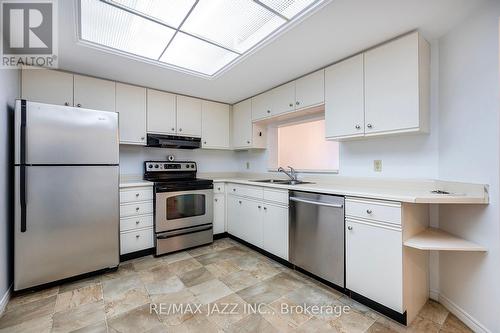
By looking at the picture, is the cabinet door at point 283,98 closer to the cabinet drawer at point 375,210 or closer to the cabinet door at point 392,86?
the cabinet door at point 392,86

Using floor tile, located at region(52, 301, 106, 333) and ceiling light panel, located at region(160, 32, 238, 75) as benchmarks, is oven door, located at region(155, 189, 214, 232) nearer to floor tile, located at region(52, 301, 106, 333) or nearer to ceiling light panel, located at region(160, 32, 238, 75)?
floor tile, located at region(52, 301, 106, 333)

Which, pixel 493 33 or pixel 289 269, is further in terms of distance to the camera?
pixel 289 269

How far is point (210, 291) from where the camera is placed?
1.98 m

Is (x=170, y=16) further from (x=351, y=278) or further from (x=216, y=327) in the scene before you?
(x=351, y=278)

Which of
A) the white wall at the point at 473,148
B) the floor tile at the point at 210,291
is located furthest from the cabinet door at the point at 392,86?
the floor tile at the point at 210,291

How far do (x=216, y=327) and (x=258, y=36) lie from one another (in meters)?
2.27

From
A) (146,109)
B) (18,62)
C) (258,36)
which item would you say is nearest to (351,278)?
(258,36)

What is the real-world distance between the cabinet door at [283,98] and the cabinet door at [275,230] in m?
1.24

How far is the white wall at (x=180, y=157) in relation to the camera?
3.09 metres

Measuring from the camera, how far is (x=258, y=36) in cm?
189

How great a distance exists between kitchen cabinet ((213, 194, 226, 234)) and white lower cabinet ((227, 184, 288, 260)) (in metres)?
0.08

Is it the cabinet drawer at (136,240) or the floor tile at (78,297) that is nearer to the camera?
the floor tile at (78,297)

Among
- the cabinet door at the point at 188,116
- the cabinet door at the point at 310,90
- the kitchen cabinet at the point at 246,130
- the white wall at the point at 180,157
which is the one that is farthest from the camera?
the kitchen cabinet at the point at 246,130

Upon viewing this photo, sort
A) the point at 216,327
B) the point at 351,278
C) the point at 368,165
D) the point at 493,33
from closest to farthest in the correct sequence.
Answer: the point at 493,33 < the point at 216,327 < the point at 351,278 < the point at 368,165
